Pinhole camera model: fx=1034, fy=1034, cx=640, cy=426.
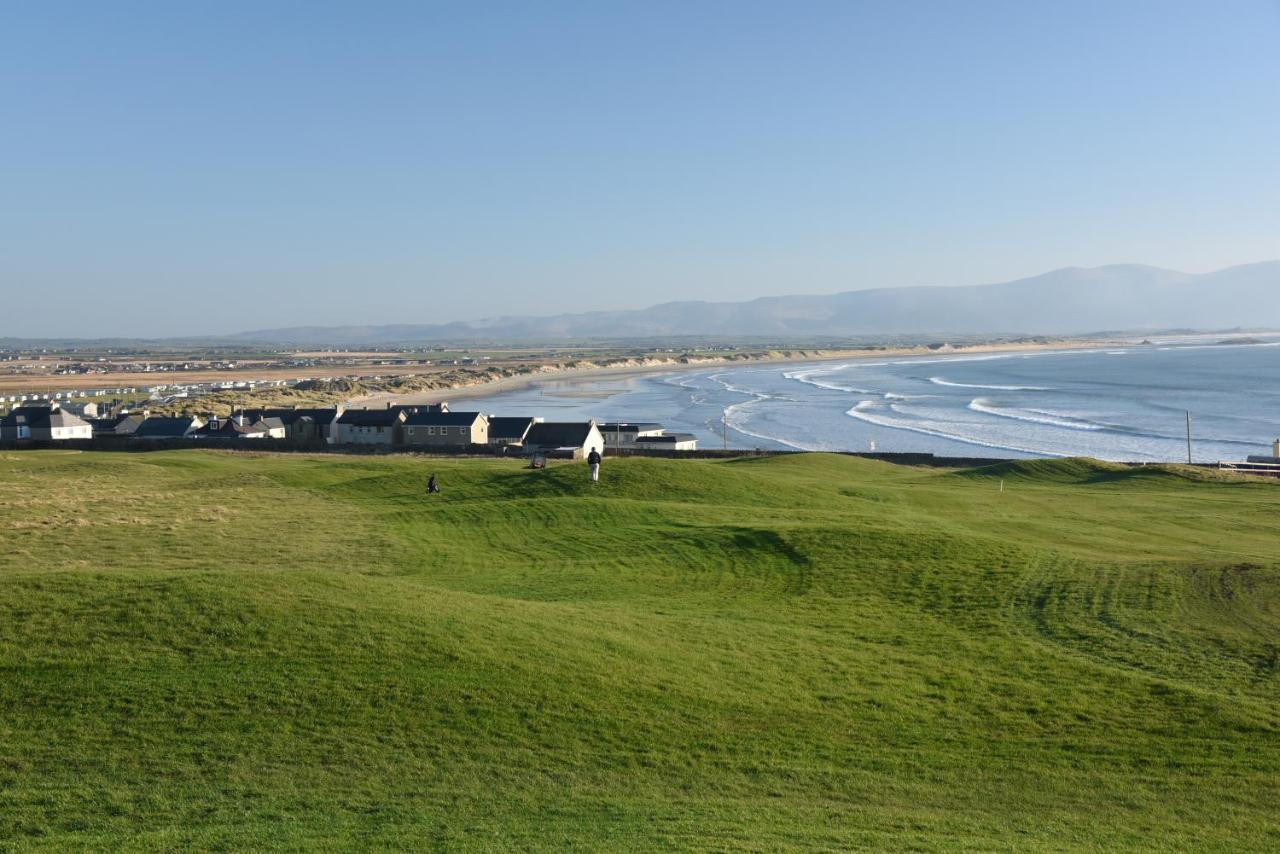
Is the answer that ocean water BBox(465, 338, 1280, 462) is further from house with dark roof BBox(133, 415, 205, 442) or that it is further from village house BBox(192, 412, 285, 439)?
house with dark roof BBox(133, 415, 205, 442)

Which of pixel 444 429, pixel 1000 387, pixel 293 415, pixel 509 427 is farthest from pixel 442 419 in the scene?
pixel 1000 387

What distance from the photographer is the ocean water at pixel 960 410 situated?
84.0 m

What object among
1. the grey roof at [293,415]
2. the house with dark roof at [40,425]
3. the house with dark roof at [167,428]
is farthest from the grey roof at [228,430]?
the house with dark roof at [40,425]

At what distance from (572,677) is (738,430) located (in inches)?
3156

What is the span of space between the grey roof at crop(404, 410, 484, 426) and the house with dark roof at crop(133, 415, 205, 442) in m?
16.7

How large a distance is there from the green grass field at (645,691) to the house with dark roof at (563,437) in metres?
39.7

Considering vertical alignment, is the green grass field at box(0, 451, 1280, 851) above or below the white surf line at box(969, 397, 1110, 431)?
above

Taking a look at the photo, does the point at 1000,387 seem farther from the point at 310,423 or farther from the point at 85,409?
the point at 85,409

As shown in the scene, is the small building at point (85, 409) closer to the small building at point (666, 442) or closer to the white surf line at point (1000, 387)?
the small building at point (666, 442)

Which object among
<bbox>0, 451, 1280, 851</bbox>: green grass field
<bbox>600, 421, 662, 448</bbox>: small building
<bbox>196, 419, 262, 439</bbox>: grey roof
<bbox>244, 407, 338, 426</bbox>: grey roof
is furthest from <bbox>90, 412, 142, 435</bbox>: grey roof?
<bbox>0, 451, 1280, 851</bbox>: green grass field

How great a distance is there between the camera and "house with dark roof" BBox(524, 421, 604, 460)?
2820 inches

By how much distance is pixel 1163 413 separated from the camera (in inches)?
4355

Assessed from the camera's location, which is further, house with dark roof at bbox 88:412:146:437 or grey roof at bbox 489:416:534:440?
house with dark roof at bbox 88:412:146:437

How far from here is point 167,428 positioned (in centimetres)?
7994
